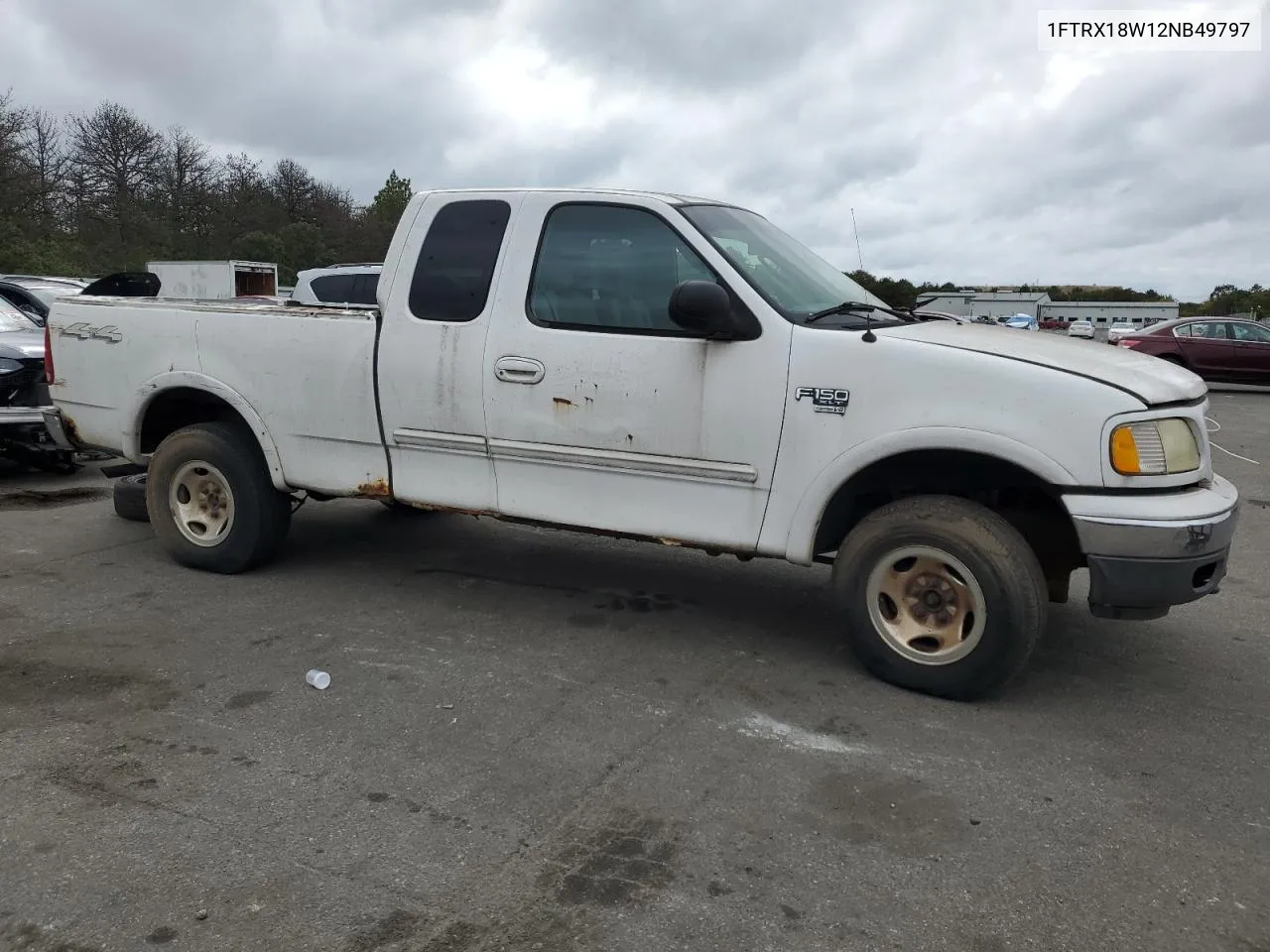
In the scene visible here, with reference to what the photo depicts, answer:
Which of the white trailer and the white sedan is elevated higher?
the white trailer

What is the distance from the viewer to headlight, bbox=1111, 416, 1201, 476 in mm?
3676

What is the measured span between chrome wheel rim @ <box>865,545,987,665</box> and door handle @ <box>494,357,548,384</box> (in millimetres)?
1721

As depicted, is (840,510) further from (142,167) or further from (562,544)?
(142,167)

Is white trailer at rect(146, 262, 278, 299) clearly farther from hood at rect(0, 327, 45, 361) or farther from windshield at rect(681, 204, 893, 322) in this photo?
windshield at rect(681, 204, 893, 322)

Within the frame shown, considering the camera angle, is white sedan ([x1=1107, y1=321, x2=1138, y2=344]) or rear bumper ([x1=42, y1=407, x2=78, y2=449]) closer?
rear bumper ([x1=42, y1=407, x2=78, y2=449])

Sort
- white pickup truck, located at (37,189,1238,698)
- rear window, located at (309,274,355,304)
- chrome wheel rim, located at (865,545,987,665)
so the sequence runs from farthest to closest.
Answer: rear window, located at (309,274,355,304), chrome wheel rim, located at (865,545,987,665), white pickup truck, located at (37,189,1238,698)

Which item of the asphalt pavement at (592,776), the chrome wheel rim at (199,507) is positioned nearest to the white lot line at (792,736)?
the asphalt pavement at (592,776)

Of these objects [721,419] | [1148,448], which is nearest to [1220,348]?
[1148,448]

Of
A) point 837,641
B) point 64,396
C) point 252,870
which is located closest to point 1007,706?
point 837,641

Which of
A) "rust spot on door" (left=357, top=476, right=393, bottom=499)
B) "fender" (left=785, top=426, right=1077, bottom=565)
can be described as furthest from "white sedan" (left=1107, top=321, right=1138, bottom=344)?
"rust spot on door" (left=357, top=476, right=393, bottom=499)

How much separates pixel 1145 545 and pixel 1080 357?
816 millimetres

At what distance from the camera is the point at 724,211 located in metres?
4.89

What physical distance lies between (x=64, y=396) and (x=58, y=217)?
3751 centimetres

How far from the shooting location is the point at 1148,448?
3713mm
